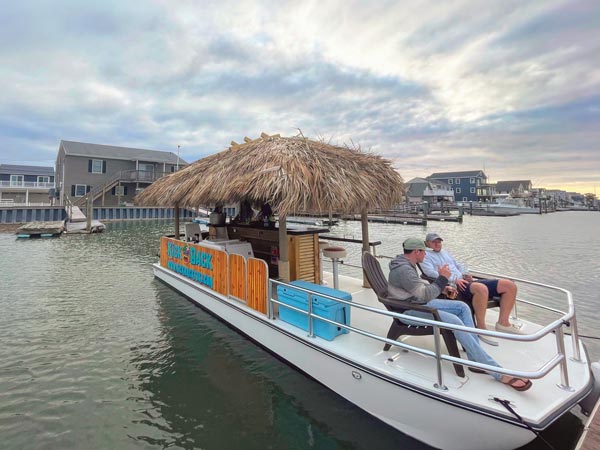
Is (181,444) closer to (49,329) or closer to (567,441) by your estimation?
(567,441)

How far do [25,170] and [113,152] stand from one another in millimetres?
24892

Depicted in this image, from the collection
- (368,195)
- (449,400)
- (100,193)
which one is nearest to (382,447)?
(449,400)

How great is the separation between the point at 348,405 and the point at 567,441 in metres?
2.30

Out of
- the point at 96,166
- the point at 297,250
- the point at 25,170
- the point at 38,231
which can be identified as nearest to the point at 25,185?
the point at 96,166

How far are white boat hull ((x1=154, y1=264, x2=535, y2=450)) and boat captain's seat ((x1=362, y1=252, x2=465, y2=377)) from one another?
1.52 ft

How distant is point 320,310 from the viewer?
407cm

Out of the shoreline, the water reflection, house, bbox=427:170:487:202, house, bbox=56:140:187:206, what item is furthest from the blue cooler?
house, bbox=427:170:487:202

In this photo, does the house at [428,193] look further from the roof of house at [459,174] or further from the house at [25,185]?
the house at [25,185]

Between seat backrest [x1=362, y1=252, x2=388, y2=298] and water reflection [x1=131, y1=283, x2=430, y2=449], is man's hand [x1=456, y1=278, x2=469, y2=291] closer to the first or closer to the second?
seat backrest [x1=362, y1=252, x2=388, y2=298]

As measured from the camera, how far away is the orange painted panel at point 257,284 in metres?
4.92

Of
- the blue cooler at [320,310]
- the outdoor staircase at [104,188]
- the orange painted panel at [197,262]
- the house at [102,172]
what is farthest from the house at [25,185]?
the blue cooler at [320,310]

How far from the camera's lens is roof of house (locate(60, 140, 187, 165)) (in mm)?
35316

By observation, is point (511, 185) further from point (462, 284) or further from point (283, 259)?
point (283, 259)

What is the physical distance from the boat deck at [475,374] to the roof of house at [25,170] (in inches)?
2442
